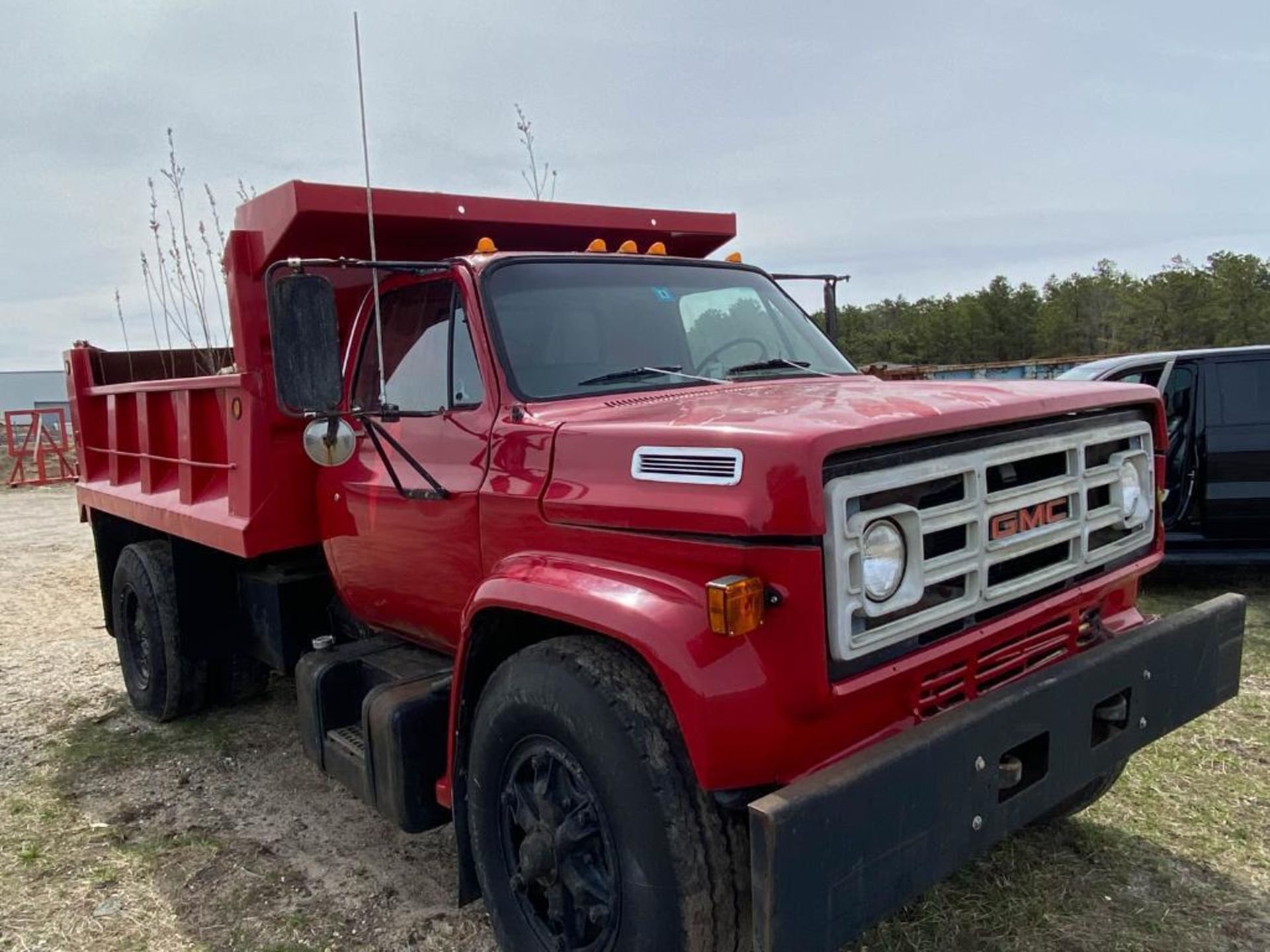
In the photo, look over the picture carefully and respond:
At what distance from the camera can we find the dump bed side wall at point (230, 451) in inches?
158

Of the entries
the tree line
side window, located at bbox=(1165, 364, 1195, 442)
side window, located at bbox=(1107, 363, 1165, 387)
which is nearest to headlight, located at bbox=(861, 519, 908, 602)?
side window, located at bbox=(1165, 364, 1195, 442)

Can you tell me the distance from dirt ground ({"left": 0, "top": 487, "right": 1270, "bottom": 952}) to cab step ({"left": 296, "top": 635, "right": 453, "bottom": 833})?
0.43 meters

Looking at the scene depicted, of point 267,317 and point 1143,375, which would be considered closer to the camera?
point 267,317

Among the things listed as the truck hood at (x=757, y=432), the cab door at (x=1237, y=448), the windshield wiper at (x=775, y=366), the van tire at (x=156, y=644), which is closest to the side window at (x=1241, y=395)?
the cab door at (x=1237, y=448)

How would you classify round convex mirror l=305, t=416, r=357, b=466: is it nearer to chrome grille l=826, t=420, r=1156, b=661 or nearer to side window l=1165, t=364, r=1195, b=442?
chrome grille l=826, t=420, r=1156, b=661

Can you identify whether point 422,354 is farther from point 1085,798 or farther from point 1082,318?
point 1082,318

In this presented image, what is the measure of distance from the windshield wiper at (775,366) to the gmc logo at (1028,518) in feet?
3.52

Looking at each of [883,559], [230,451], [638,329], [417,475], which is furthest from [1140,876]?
[230,451]

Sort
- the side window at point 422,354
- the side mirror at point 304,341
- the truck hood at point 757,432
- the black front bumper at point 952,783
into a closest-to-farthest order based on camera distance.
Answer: the black front bumper at point 952,783 → the truck hood at point 757,432 → the side mirror at point 304,341 → the side window at point 422,354

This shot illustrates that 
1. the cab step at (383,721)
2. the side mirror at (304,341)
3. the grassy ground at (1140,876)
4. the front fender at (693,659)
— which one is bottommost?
the grassy ground at (1140,876)

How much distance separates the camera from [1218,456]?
22.3 feet

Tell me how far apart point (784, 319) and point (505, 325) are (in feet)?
4.20

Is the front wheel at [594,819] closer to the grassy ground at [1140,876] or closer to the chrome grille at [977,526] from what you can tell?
the chrome grille at [977,526]

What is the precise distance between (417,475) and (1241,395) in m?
6.21
